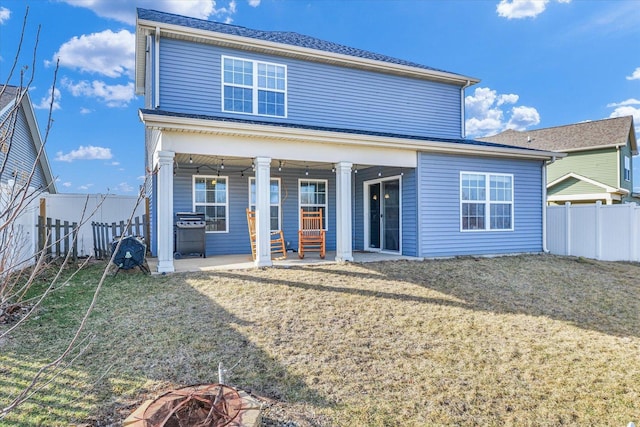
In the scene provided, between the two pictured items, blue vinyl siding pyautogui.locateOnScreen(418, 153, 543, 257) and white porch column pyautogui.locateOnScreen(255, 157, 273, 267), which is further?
blue vinyl siding pyautogui.locateOnScreen(418, 153, 543, 257)

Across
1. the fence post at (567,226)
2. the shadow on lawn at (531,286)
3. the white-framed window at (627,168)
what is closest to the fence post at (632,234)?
the shadow on lawn at (531,286)

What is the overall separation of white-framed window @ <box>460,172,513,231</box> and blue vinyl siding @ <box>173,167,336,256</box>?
372cm

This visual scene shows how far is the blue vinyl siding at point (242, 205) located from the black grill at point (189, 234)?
2.27ft

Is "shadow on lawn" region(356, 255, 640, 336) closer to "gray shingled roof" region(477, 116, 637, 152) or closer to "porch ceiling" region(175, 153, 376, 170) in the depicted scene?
"porch ceiling" region(175, 153, 376, 170)

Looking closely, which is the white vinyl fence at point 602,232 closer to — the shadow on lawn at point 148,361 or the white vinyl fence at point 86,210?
the shadow on lawn at point 148,361

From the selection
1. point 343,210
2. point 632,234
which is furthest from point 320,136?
point 632,234

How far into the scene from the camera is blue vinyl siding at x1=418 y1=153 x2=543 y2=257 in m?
9.05

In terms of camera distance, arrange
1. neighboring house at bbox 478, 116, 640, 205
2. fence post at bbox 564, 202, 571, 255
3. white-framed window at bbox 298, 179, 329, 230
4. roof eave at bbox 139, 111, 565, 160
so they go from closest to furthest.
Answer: roof eave at bbox 139, 111, 565, 160, white-framed window at bbox 298, 179, 329, 230, fence post at bbox 564, 202, 571, 255, neighboring house at bbox 478, 116, 640, 205

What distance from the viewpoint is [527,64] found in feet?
66.8

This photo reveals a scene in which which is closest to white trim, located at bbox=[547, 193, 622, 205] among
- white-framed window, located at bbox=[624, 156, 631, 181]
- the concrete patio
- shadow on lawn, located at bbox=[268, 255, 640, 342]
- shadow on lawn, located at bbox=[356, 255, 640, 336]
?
white-framed window, located at bbox=[624, 156, 631, 181]

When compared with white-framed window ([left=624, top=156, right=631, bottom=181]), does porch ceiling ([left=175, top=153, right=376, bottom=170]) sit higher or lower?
lower

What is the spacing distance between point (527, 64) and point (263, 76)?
1759 cm

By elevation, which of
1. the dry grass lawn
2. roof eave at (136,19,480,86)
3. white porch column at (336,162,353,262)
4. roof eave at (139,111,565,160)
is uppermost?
roof eave at (136,19,480,86)

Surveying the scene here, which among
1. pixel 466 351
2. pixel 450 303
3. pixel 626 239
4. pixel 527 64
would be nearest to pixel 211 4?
pixel 450 303
